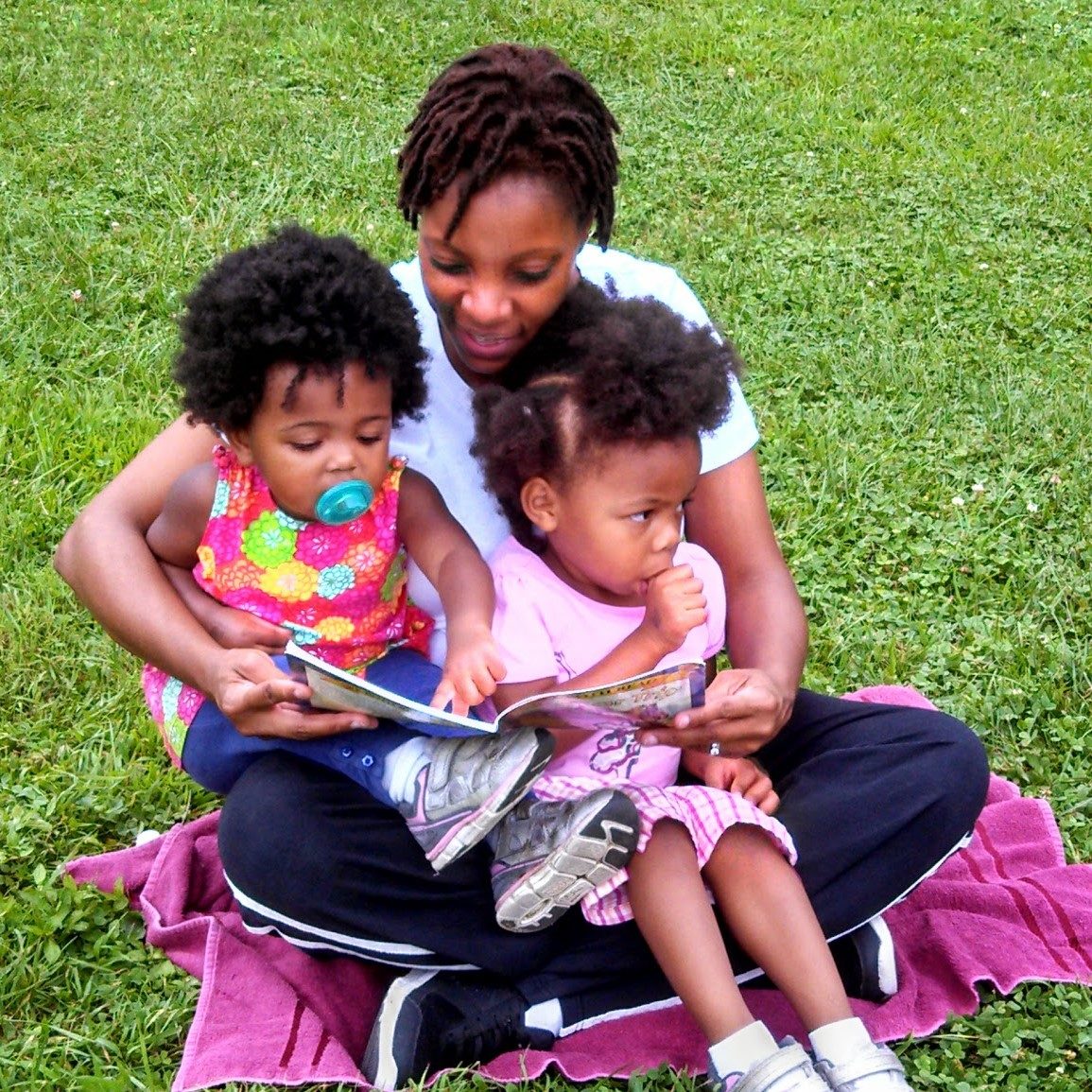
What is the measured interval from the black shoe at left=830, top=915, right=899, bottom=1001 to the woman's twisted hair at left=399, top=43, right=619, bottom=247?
1.43 m

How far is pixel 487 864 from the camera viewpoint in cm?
260

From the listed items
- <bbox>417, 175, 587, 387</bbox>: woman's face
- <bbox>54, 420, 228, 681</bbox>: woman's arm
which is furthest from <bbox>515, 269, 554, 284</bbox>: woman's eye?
<bbox>54, 420, 228, 681</bbox>: woman's arm

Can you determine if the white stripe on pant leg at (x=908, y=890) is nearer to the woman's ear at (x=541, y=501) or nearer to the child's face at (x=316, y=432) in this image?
the woman's ear at (x=541, y=501)

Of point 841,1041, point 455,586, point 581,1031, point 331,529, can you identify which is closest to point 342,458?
point 331,529

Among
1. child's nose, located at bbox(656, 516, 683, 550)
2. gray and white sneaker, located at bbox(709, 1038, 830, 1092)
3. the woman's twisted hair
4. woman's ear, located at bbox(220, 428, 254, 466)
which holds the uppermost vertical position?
the woman's twisted hair

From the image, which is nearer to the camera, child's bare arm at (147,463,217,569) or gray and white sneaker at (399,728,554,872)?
gray and white sneaker at (399,728,554,872)

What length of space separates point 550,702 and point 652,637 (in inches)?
11.5

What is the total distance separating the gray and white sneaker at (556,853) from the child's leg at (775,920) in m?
0.20

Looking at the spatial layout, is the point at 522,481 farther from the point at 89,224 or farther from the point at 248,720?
the point at 89,224

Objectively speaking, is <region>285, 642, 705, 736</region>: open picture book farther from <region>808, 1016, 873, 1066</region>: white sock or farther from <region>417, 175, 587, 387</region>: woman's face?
<region>417, 175, 587, 387</region>: woman's face

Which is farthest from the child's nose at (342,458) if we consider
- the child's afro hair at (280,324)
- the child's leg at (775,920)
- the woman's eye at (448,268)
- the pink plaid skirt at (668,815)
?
the child's leg at (775,920)

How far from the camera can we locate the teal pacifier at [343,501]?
2443mm

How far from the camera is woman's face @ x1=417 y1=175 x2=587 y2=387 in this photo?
2.41 metres

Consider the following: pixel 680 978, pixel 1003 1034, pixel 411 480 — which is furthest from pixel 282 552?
pixel 1003 1034
